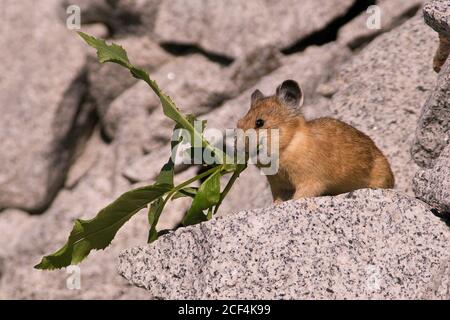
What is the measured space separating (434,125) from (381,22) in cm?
378

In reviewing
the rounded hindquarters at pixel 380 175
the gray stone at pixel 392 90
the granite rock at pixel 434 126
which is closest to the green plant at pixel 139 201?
the rounded hindquarters at pixel 380 175

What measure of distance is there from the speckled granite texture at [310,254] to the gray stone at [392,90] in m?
2.11

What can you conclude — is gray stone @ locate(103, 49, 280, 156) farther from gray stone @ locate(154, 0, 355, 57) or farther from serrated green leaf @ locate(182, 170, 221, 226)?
serrated green leaf @ locate(182, 170, 221, 226)

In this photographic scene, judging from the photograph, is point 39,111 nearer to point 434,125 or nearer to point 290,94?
point 290,94

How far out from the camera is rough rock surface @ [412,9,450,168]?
6797 mm

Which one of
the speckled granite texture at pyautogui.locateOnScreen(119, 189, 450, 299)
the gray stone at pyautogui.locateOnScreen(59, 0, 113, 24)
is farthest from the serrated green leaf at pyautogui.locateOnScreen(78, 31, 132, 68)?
the gray stone at pyautogui.locateOnScreen(59, 0, 113, 24)

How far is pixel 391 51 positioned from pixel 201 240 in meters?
4.48

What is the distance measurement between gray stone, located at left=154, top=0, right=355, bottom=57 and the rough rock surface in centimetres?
383

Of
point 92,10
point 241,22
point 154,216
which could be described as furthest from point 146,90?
point 154,216

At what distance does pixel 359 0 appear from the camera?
1089 cm

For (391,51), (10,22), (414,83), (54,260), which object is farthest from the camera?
(10,22)

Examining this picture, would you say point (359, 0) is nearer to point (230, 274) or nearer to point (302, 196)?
point (302, 196)

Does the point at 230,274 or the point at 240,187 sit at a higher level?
the point at 230,274
